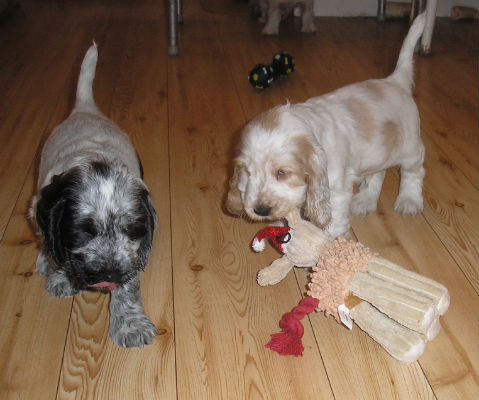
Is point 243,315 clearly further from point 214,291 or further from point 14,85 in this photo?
point 14,85

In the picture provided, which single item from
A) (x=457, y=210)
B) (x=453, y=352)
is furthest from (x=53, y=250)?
(x=457, y=210)

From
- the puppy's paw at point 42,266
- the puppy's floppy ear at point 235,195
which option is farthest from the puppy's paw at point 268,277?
the puppy's paw at point 42,266

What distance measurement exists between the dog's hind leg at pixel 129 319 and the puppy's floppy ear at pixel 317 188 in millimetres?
Result: 828

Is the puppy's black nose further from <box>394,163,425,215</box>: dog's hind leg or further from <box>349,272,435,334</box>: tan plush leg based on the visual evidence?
<box>394,163,425,215</box>: dog's hind leg

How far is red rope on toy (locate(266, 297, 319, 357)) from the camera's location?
6.73 feet

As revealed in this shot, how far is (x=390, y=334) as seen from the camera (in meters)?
2.00

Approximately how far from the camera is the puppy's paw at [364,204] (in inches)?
118

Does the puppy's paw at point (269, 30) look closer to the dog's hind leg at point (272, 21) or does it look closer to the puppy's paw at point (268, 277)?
the dog's hind leg at point (272, 21)

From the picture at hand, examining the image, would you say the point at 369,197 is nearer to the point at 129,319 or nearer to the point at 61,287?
the point at 129,319

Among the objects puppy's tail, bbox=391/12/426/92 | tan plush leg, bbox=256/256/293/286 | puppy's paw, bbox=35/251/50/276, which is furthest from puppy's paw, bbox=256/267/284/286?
puppy's tail, bbox=391/12/426/92

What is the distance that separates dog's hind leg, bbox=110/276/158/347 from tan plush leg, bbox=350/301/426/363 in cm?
85

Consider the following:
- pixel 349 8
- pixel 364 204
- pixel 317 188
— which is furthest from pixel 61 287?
pixel 349 8

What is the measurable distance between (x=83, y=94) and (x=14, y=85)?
2263 millimetres

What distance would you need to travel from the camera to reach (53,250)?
206 centimetres
